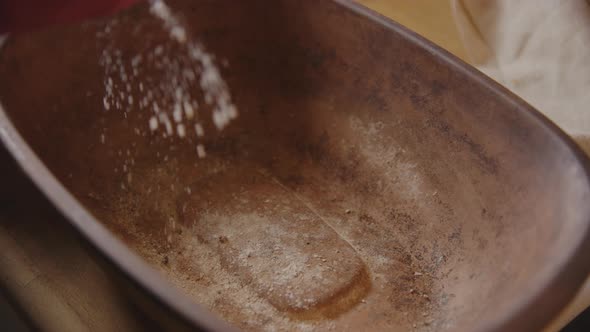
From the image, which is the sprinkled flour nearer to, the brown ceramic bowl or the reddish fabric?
the brown ceramic bowl

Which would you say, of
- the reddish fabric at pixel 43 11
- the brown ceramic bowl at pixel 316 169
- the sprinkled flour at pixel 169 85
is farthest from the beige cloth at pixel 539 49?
the reddish fabric at pixel 43 11

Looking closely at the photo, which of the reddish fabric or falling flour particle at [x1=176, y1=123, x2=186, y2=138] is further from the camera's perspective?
falling flour particle at [x1=176, y1=123, x2=186, y2=138]

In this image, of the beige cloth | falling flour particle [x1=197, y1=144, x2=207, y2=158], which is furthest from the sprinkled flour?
the beige cloth

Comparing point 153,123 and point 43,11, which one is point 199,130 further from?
point 43,11

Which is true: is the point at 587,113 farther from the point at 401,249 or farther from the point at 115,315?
the point at 115,315

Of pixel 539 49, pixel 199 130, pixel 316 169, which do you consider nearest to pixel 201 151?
pixel 199 130
